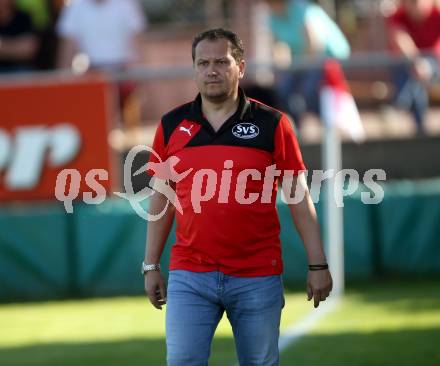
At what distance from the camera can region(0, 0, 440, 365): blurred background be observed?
40.0 feet

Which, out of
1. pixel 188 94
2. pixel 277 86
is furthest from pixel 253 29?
pixel 277 86

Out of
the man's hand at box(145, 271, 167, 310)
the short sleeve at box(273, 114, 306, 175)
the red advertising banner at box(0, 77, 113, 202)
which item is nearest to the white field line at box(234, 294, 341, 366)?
the red advertising banner at box(0, 77, 113, 202)

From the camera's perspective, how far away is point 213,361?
8.59 meters

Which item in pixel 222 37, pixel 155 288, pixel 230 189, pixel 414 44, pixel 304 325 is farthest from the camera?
pixel 414 44

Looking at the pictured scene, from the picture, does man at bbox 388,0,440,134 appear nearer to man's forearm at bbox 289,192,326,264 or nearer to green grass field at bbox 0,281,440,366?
green grass field at bbox 0,281,440,366

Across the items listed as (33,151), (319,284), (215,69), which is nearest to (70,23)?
(33,151)

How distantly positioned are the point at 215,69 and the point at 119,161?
25.6 feet

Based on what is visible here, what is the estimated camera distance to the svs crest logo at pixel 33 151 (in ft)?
43.0

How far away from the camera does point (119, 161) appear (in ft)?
44.3

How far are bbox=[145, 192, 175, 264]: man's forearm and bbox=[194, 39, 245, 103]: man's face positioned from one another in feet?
1.89

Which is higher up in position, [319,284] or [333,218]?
[333,218]

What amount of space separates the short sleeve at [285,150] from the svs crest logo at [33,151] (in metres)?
7.40

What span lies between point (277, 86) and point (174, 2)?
9.87 m

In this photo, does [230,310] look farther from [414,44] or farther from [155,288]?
[414,44]
